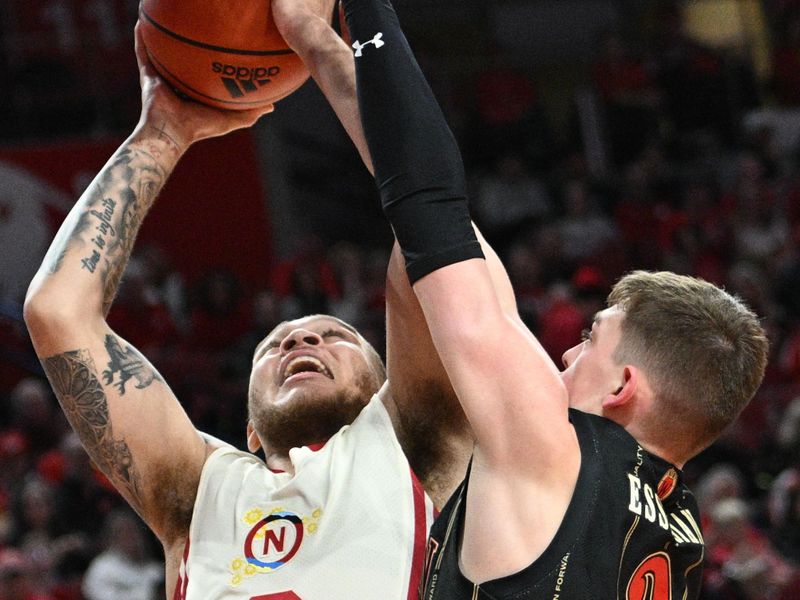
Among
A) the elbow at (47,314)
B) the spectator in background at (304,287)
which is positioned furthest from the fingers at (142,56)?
the spectator in background at (304,287)

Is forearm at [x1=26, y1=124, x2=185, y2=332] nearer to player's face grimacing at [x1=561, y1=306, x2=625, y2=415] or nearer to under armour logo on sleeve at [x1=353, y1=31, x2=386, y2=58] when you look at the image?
under armour logo on sleeve at [x1=353, y1=31, x2=386, y2=58]

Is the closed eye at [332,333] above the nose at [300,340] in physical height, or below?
below

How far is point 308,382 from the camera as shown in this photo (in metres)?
2.82

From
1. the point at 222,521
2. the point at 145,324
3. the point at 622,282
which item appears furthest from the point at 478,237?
the point at 145,324

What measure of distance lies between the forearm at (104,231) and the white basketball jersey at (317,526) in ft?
1.63

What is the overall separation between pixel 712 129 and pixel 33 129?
18.6 feet

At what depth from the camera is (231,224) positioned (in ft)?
30.7

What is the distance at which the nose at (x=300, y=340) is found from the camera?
9.67ft

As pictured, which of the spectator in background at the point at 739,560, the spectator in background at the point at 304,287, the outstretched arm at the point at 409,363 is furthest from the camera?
the spectator in background at the point at 304,287

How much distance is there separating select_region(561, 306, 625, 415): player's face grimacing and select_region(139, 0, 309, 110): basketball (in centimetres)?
108

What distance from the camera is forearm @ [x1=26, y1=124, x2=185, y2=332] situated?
104 inches

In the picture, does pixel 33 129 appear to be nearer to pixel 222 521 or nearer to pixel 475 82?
pixel 475 82

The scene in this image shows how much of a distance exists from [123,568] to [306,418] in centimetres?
359

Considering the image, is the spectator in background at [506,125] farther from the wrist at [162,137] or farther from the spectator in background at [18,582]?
A: the wrist at [162,137]
